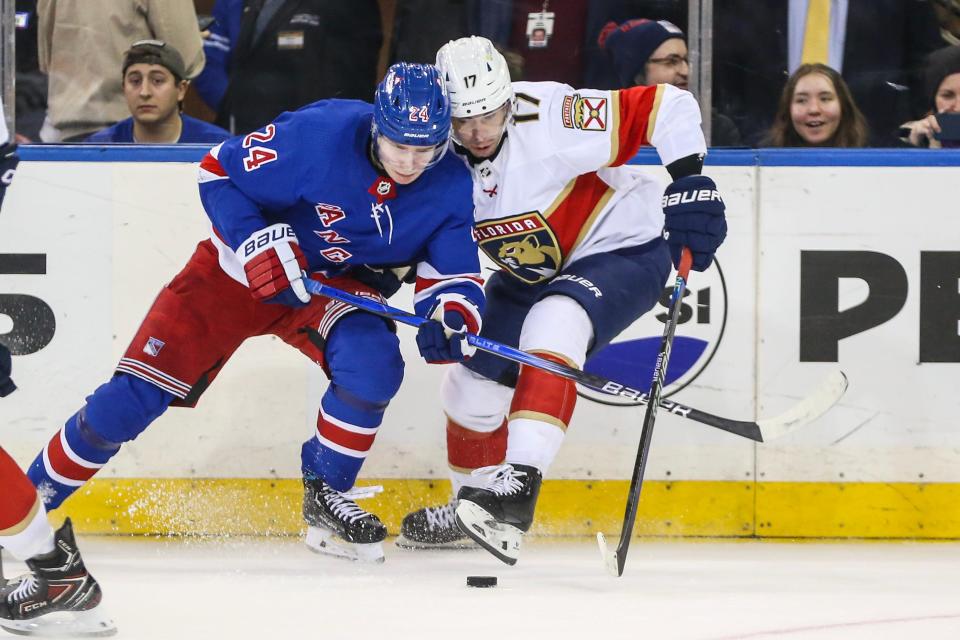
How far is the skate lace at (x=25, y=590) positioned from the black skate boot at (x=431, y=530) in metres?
1.26

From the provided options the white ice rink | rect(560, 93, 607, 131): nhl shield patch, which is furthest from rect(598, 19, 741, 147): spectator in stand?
the white ice rink

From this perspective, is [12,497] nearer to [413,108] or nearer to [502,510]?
[502,510]

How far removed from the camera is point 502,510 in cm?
301

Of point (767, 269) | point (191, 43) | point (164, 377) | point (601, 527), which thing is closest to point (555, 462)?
point (601, 527)

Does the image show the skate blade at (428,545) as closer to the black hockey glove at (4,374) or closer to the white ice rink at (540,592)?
the white ice rink at (540,592)

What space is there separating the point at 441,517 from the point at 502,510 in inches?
29.1

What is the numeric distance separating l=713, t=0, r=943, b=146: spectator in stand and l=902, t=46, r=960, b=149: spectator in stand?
30 mm

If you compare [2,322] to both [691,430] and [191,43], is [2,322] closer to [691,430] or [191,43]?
[191,43]

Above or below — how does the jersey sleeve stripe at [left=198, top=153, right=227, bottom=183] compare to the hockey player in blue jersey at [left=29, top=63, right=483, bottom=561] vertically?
above

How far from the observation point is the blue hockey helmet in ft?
10.0

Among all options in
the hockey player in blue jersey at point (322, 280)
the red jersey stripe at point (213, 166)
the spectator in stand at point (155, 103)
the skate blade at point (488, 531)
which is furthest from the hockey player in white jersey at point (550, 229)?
the spectator in stand at point (155, 103)

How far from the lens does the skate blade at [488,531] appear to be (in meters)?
2.95

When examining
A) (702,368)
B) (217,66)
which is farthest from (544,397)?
(217,66)

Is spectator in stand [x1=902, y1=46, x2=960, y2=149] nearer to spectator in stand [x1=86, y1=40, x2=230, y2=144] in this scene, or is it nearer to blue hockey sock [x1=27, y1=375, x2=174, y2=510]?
spectator in stand [x1=86, y1=40, x2=230, y2=144]
